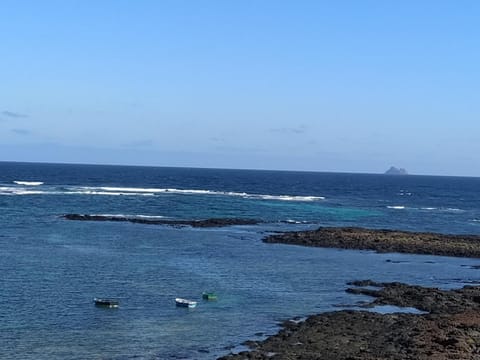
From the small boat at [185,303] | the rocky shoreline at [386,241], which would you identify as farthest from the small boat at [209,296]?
the rocky shoreline at [386,241]

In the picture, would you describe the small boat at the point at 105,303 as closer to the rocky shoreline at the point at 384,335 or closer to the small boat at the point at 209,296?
the small boat at the point at 209,296

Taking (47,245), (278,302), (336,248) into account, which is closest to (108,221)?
(47,245)

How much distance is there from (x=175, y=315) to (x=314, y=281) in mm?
14884

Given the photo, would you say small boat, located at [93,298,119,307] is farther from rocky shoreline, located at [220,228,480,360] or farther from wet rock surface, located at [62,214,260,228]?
wet rock surface, located at [62,214,260,228]

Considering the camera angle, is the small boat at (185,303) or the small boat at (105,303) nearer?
the small boat at (105,303)

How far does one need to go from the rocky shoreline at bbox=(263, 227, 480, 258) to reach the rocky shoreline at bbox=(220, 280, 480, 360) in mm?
25741

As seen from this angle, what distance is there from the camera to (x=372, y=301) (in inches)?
1730

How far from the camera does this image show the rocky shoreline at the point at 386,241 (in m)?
69.5

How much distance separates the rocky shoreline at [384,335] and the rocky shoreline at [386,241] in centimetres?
2574

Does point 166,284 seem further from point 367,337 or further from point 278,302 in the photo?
point 367,337

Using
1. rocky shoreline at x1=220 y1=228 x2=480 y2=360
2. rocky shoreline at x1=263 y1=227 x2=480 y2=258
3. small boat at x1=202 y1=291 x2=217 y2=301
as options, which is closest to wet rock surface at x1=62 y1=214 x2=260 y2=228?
rocky shoreline at x1=263 y1=227 x2=480 y2=258

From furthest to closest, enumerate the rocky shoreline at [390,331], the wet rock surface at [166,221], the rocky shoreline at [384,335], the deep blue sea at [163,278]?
the wet rock surface at [166,221], the deep blue sea at [163,278], the rocky shoreline at [390,331], the rocky shoreline at [384,335]

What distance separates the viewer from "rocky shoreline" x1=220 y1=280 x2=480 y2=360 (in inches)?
1230

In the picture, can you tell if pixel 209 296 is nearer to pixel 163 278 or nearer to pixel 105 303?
pixel 105 303
